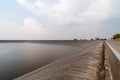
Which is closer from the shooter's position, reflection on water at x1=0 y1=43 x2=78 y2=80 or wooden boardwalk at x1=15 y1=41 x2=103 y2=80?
wooden boardwalk at x1=15 y1=41 x2=103 y2=80

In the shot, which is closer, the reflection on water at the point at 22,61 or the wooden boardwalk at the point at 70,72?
the wooden boardwalk at the point at 70,72

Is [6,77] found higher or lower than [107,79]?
A: lower

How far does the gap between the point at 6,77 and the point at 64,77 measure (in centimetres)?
622

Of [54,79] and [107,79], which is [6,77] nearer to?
[54,79]

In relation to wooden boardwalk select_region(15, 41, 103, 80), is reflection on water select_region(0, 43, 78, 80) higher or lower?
lower

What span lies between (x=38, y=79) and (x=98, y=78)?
3.73m

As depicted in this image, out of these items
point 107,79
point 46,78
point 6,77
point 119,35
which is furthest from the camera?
point 119,35

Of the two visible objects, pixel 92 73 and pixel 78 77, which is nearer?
pixel 78 77

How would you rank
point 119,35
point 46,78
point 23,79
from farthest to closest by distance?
point 119,35
point 23,79
point 46,78

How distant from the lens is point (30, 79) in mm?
12586

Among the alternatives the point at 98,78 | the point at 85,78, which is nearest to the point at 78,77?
the point at 85,78

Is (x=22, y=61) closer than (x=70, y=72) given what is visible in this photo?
No

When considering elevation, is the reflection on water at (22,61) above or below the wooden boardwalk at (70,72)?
below

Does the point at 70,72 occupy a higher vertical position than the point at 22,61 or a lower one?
higher
